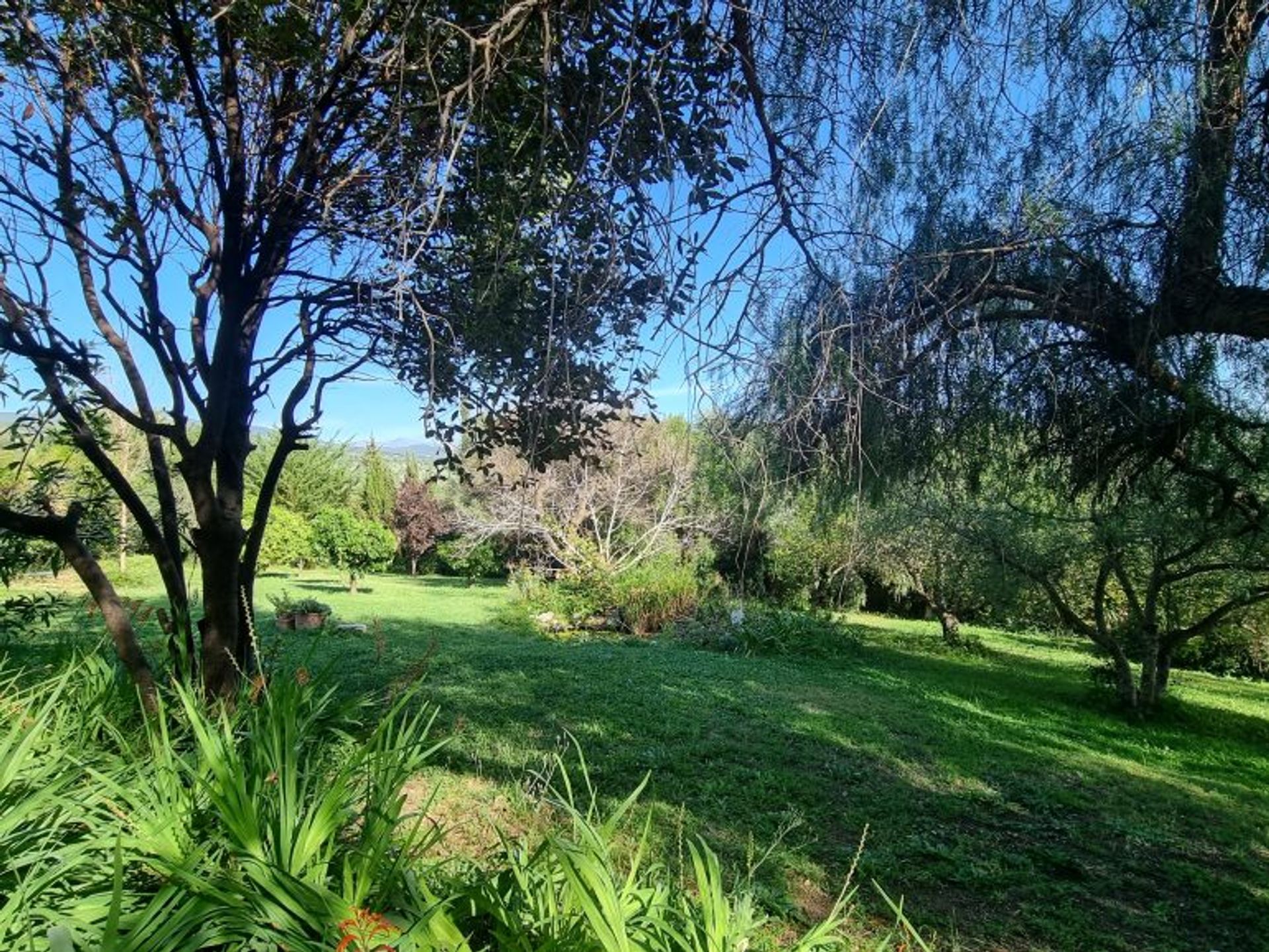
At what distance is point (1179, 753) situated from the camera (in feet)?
24.0

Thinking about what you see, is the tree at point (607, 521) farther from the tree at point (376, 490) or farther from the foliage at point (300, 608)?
the tree at point (376, 490)

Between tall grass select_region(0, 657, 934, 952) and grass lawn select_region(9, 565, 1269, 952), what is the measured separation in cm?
42

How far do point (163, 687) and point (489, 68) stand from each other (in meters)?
3.02

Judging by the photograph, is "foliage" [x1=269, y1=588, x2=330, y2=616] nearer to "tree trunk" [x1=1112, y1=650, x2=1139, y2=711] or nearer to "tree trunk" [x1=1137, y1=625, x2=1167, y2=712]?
"tree trunk" [x1=1112, y1=650, x2=1139, y2=711]

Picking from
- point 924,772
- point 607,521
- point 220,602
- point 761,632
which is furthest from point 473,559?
point 220,602

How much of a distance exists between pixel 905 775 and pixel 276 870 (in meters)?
4.99

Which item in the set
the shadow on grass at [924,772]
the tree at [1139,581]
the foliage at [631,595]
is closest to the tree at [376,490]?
the foliage at [631,595]

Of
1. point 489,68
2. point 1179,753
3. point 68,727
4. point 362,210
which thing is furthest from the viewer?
point 1179,753

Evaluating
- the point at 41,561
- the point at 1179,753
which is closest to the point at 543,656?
the point at 41,561

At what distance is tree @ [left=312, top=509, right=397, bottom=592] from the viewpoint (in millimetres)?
20703

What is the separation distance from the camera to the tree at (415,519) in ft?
79.7

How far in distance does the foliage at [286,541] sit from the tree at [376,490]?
516 centimetres

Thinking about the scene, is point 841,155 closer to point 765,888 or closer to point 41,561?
point 765,888

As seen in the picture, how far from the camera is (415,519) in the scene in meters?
24.5
